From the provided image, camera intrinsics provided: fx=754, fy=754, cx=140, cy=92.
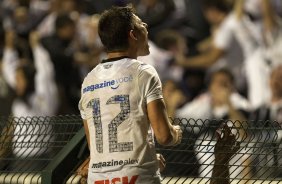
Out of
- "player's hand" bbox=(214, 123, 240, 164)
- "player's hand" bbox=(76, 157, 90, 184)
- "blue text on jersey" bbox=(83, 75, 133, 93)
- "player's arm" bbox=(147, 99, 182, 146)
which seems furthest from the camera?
"player's hand" bbox=(76, 157, 90, 184)

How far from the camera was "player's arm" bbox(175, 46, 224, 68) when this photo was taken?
7852 mm

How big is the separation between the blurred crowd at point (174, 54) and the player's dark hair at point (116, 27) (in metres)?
4.47

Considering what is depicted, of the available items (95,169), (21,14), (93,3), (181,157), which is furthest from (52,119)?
(21,14)

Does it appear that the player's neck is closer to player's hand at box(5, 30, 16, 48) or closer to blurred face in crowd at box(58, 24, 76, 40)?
blurred face in crowd at box(58, 24, 76, 40)

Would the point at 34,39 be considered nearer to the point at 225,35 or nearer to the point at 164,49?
the point at 164,49

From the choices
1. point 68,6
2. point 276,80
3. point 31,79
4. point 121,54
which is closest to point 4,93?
point 31,79

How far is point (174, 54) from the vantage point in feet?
26.5

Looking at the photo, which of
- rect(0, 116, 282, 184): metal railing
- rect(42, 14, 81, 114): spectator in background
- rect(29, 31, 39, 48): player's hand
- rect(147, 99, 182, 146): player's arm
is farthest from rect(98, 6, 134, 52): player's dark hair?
rect(29, 31, 39, 48): player's hand

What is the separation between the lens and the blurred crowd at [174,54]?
7.59 meters

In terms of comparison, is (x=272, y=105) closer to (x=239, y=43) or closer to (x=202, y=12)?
(x=239, y=43)

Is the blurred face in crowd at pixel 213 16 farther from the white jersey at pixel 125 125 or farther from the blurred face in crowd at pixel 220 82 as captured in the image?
the white jersey at pixel 125 125

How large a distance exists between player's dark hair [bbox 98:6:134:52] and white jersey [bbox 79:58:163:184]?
0.07 meters

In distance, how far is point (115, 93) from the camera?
3.19 meters

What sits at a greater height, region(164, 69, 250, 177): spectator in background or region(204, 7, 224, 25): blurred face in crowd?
region(204, 7, 224, 25): blurred face in crowd
